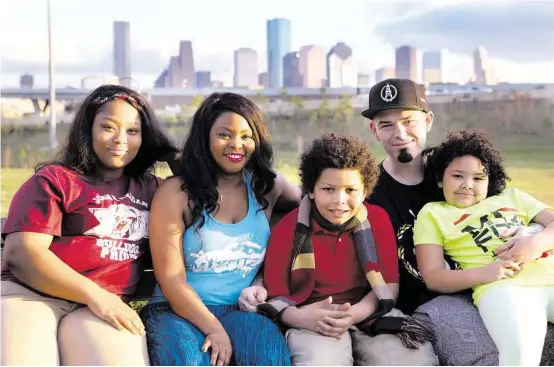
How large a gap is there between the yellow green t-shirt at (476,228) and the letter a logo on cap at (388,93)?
1.97 ft

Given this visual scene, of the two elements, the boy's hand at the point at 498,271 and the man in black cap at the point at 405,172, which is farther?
the man in black cap at the point at 405,172

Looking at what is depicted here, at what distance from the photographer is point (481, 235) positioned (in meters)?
3.15

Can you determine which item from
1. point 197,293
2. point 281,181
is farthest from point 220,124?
point 197,293

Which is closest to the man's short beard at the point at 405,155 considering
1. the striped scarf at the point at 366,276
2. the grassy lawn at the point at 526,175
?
the striped scarf at the point at 366,276

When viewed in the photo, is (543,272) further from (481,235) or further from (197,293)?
(197,293)

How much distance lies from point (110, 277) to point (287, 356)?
890mm

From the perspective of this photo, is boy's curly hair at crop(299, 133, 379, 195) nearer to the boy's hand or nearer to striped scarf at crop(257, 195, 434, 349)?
striped scarf at crop(257, 195, 434, 349)

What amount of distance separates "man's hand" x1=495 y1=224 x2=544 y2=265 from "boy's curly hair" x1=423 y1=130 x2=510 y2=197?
0.31m

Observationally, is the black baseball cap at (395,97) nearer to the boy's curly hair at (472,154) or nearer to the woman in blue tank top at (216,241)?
the boy's curly hair at (472,154)

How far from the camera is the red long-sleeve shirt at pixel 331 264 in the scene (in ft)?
10.2

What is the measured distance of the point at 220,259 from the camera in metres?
3.10

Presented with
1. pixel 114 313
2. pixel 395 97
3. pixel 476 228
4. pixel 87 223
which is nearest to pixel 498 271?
pixel 476 228

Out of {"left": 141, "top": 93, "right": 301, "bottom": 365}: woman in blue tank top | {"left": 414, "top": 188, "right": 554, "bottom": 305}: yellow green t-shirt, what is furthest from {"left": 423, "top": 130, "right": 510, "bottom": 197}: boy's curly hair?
{"left": 141, "top": 93, "right": 301, "bottom": 365}: woman in blue tank top

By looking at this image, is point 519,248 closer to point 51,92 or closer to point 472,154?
point 472,154
